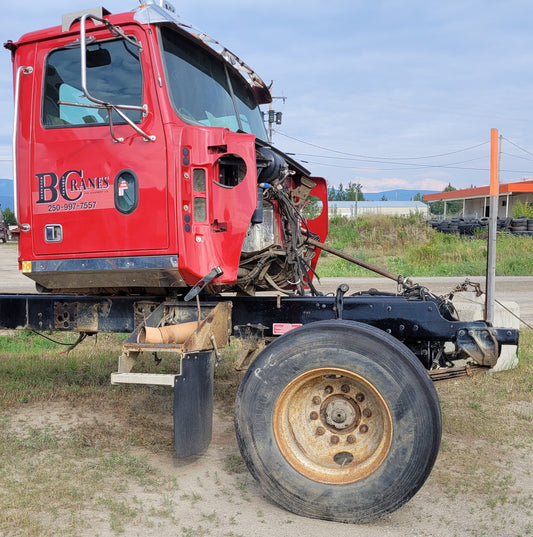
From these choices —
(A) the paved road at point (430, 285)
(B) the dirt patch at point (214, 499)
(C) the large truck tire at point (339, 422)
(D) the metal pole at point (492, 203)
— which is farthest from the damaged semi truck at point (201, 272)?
(A) the paved road at point (430, 285)

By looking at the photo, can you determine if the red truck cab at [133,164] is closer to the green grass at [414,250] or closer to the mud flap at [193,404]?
the mud flap at [193,404]

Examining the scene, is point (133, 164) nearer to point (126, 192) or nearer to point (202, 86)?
point (126, 192)

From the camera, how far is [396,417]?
331 centimetres

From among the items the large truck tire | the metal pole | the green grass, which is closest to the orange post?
the metal pole

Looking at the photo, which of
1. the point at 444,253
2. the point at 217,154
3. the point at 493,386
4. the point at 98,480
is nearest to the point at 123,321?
the point at 98,480

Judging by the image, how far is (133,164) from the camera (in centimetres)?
379

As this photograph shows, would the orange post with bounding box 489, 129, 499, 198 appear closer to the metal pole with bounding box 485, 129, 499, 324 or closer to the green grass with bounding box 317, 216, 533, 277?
the metal pole with bounding box 485, 129, 499, 324

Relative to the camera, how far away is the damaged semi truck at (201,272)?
339cm

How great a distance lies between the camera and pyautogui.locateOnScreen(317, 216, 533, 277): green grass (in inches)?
770

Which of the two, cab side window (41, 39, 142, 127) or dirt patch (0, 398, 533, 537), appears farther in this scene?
cab side window (41, 39, 142, 127)

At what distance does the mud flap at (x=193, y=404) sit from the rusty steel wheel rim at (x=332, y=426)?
0.49 metres

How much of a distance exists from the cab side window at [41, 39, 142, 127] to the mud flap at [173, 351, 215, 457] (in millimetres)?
1563

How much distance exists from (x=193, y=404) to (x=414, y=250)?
64.4 feet

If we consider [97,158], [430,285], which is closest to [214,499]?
[97,158]
